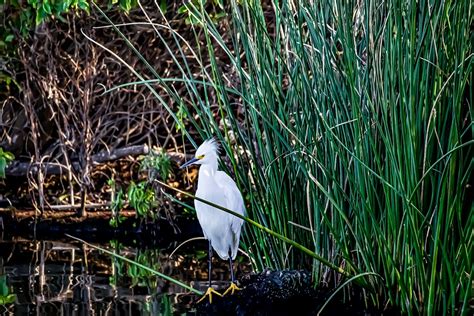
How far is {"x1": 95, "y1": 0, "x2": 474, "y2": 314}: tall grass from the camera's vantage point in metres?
3.41

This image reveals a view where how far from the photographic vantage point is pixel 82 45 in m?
7.87

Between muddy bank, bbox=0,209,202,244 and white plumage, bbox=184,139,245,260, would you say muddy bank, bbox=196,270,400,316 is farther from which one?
muddy bank, bbox=0,209,202,244

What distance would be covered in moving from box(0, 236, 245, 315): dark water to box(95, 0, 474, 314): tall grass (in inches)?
35.3

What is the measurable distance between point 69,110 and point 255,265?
12.3ft

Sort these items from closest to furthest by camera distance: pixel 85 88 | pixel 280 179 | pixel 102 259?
pixel 280 179, pixel 102 259, pixel 85 88

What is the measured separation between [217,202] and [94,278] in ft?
4.86

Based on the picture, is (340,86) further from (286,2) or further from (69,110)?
(69,110)

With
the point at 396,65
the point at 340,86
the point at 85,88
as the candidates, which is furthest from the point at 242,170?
the point at 85,88

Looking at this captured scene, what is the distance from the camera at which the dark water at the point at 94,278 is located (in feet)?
15.6

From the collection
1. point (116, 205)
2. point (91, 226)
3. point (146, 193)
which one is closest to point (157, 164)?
point (146, 193)

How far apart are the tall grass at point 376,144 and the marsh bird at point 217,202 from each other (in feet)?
0.50

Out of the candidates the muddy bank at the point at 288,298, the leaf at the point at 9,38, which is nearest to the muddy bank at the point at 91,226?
the leaf at the point at 9,38

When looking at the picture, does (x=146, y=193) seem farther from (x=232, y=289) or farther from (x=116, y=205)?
(x=232, y=289)

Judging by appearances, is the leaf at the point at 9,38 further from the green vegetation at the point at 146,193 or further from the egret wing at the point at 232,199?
the egret wing at the point at 232,199
